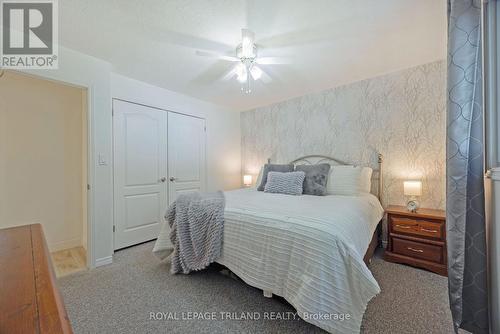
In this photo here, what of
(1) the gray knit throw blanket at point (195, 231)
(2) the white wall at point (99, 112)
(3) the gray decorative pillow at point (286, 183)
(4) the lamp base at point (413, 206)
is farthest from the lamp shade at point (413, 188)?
(2) the white wall at point (99, 112)

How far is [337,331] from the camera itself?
4.01 feet

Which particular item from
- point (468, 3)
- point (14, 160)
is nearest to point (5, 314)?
point (468, 3)

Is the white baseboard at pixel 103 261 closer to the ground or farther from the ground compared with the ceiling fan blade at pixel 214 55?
closer to the ground

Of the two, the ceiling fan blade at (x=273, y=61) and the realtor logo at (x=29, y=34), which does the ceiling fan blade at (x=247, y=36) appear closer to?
the ceiling fan blade at (x=273, y=61)

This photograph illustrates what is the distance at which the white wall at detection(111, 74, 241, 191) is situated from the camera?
9.68ft

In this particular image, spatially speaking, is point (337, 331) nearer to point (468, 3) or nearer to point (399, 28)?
point (468, 3)

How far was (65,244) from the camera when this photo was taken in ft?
9.59

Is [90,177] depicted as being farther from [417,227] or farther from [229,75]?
[417,227]

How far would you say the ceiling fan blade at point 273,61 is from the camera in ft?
7.81

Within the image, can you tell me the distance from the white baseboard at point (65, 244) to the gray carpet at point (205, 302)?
1.06 meters

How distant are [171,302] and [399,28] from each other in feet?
9.93

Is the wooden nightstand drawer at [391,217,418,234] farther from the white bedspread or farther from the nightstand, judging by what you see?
the white bedspread

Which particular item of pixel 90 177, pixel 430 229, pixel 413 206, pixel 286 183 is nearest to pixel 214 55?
pixel 286 183

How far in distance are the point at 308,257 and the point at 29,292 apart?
1.24 m
